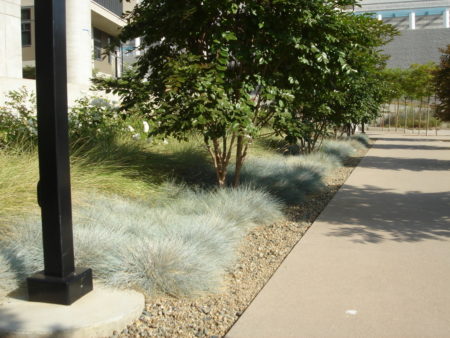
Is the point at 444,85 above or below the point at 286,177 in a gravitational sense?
above

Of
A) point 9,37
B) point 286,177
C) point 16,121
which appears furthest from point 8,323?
point 9,37

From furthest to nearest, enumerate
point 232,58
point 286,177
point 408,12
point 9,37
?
1. point 408,12
2. point 9,37
3. point 286,177
4. point 232,58

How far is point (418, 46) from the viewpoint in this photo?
4875 cm

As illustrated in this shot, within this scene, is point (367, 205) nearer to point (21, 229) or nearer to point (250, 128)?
point (250, 128)

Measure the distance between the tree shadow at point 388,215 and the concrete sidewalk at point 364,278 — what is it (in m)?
0.01

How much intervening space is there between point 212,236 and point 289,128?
230 cm

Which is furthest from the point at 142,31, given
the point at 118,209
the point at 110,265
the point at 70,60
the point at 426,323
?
the point at 70,60

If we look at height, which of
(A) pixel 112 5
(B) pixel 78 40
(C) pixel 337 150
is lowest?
(C) pixel 337 150

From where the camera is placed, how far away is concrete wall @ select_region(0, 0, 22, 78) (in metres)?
11.2

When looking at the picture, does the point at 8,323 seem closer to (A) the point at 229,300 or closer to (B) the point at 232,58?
(A) the point at 229,300

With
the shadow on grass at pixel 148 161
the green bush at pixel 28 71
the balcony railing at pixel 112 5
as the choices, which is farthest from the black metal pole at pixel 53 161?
the green bush at pixel 28 71

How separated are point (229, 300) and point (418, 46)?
5038cm

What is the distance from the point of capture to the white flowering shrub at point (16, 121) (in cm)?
778

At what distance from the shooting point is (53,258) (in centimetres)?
338
